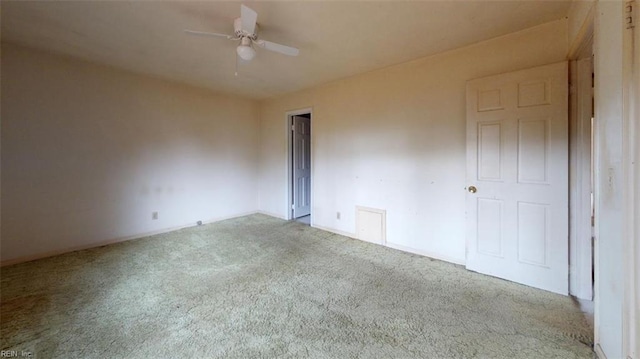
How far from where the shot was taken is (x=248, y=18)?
196cm

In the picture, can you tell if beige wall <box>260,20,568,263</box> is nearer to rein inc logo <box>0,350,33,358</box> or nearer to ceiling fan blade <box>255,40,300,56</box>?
ceiling fan blade <box>255,40,300,56</box>

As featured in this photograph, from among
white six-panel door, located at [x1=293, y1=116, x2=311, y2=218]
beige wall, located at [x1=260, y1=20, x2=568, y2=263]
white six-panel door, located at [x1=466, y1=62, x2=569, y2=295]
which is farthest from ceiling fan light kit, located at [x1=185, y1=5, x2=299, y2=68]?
white six-panel door, located at [x1=293, y1=116, x2=311, y2=218]

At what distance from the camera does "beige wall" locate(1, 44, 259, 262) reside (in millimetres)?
2848

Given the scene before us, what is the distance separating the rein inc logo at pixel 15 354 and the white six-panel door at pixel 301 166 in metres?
3.76

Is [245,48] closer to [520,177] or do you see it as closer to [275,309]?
[275,309]

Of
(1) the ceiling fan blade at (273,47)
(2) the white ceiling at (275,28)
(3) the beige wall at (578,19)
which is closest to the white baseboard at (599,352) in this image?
(3) the beige wall at (578,19)

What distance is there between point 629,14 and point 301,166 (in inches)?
175

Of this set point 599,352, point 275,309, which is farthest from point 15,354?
point 599,352

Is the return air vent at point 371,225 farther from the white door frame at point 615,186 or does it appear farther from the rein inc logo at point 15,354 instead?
the rein inc logo at point 15,354

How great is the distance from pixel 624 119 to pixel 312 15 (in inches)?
84.6

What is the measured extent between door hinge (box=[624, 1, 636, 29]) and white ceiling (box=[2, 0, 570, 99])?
3.34 feet

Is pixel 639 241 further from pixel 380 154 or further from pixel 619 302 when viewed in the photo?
pixel 380 154

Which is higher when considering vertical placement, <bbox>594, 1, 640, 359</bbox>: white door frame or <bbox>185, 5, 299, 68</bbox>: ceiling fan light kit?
<bbox>185, 5, 299, 68</bbox>: ceiling fan light kit

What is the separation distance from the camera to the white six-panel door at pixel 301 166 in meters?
A: 5.02
